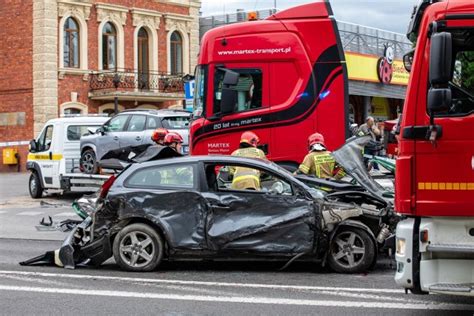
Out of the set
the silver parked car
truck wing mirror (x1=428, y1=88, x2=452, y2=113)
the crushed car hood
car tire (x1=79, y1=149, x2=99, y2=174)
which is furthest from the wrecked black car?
car tire (x1=79, y1=149, x2=99, y2=174)

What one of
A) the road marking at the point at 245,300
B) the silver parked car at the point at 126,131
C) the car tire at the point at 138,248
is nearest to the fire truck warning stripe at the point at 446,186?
the road marking at the point at 245,300

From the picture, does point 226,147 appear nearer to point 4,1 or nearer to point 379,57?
point 379,57

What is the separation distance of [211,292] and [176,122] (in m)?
12.2

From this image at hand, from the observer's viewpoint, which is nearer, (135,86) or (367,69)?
(367,69)

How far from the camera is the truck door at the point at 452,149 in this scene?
659 cm

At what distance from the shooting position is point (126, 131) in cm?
2055

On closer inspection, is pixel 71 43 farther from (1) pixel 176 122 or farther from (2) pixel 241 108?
(2) pixel 241 108

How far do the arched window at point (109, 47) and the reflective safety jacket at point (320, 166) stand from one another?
28.5m

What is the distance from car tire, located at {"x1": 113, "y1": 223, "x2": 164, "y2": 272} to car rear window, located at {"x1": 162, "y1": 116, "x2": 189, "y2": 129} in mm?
10508

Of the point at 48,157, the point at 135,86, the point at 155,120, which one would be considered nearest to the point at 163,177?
the point at 155,120

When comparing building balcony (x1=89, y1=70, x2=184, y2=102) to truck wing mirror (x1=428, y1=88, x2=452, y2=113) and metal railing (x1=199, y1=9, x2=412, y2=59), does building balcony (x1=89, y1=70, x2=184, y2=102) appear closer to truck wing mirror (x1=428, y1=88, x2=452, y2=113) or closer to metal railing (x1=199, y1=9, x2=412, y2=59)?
metal railing (x1=199, y1=9, x2=412, y2=59)

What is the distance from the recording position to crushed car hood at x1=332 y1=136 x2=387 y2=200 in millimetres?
10250

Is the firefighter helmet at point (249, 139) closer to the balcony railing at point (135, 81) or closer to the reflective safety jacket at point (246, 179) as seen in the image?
the reflective safety jacket at point (246, 179)

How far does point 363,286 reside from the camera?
29.2 feet
